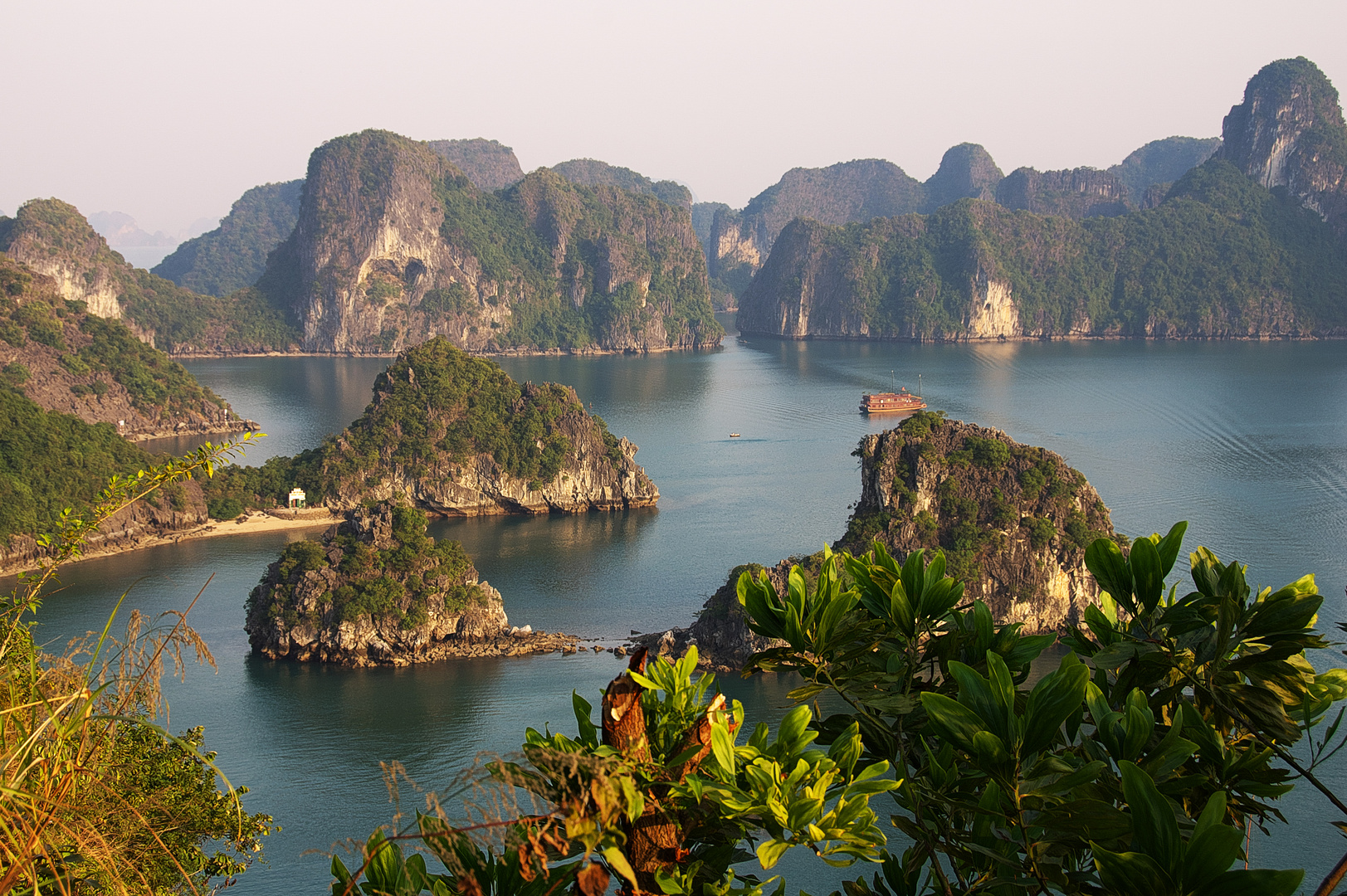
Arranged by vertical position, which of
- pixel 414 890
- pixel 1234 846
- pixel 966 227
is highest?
pixel 966 227

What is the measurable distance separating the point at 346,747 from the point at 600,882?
67.0 feet

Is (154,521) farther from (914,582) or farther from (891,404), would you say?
(891,404)

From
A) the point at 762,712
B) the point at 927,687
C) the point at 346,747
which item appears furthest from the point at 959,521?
the point at 927,687

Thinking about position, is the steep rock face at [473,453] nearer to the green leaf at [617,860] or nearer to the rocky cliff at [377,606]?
the rocky cliff at [377,606]

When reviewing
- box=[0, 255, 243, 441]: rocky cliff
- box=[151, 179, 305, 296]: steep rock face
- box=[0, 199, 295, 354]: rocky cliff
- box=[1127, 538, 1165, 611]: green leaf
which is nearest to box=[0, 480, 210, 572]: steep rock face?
box=[0, 255, 243, 441]: rocky cliff

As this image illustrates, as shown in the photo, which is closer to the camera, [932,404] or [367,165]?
[932,404]

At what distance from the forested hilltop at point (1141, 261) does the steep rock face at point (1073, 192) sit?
118 feet

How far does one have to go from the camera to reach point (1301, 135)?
12319cm

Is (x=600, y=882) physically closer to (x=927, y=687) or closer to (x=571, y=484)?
(x=927, y=687)

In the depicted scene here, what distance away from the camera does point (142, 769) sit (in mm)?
11000

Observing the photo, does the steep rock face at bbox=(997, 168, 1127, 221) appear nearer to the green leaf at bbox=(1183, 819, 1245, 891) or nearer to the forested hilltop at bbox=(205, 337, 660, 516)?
the forested hilltop at bbox=(205, 337, 660, 516)

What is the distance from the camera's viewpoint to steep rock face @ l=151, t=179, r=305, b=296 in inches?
6201

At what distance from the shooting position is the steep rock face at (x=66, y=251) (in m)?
92.1

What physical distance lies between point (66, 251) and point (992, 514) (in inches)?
3773
